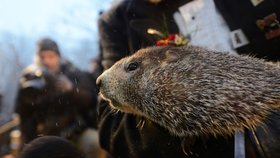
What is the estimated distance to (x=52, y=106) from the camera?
3.44m

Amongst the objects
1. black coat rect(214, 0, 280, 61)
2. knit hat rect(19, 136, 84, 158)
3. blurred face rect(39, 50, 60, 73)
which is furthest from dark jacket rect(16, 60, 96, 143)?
black coat rect(214, 0, 280, 61)

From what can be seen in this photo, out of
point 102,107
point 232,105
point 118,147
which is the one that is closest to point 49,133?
point 102,107

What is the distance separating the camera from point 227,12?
7.57 ft

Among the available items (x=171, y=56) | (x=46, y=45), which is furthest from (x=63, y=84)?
(x=171, y=56)

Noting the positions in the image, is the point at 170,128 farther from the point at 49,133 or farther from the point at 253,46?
the point at 49,133

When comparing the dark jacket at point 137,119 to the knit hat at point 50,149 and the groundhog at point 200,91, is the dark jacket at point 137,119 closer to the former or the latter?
the groundhog at point 200,91

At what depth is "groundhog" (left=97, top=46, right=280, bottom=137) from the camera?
167 centimetres

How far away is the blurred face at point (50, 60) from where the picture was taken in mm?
3671

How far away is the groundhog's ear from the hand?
1.59 m

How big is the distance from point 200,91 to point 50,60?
2.19m

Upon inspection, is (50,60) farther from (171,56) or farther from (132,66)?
(171,56)

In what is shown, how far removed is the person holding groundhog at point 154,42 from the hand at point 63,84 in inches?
32.1

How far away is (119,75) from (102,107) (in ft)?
1.68

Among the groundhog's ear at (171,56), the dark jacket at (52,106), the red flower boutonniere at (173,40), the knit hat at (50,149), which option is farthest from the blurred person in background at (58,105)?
the groundhog's ear at (171,56)
